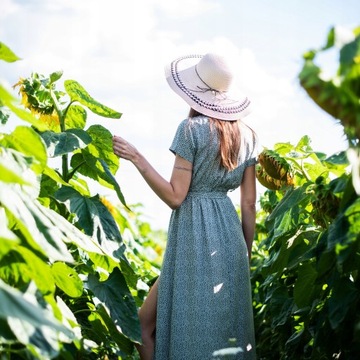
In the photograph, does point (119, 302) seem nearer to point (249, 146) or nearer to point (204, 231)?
point (204, 231)

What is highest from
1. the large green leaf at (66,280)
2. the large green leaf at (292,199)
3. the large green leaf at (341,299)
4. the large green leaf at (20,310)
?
the large green leaf at (292,199)

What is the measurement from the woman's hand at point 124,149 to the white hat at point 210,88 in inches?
11.8

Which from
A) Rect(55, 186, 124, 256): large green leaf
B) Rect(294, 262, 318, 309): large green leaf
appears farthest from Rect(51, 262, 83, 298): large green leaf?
Rect(294, 262, 318, 309): large green leaf

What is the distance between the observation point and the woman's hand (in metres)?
2.94

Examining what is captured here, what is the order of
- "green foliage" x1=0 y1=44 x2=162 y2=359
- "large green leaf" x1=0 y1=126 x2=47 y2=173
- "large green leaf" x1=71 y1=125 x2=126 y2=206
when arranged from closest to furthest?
1. "green foliage" x1=0 y1=44 x2=162 y2=359
2. "large green leaf" x1=0 y1=126 x2=47 y2=173
3. "large green leaf" x1=71 y1=125 x2=126 y2=206

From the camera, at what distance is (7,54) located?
1.97 m

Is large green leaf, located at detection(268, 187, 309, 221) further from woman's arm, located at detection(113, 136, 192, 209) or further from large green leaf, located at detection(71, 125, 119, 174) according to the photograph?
large green leaf, located at detection(71, 125, 119, 174)

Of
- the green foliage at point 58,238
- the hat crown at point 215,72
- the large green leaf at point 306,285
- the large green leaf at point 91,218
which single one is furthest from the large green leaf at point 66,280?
the hat crown at point 215,72

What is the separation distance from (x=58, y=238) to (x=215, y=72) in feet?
4.56

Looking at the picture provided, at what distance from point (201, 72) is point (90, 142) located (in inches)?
24.1

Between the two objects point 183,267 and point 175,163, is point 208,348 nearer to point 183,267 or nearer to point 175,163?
point 183,267

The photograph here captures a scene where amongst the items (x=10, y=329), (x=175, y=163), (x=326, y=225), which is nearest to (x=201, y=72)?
(x=175, y=163)

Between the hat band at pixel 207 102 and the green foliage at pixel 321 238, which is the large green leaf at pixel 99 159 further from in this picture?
the green foliage at pixel 321 238

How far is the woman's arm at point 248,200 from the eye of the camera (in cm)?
319
